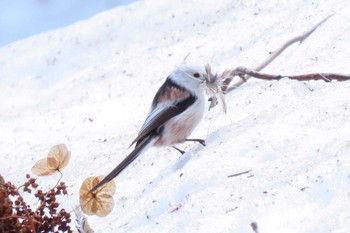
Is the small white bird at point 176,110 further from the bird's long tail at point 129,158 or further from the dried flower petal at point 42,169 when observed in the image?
the dried flower petal at point 42,169

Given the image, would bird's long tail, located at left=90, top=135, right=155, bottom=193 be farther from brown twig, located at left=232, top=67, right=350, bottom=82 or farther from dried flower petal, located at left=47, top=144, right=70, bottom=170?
brown twig, located at left=232, top=67, right=350, bottom=82

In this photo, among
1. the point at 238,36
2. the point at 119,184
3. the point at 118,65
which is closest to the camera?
the point at 119,184

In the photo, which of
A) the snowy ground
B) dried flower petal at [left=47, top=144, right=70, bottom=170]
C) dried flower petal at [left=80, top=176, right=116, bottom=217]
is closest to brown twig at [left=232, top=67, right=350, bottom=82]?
the snowy ground

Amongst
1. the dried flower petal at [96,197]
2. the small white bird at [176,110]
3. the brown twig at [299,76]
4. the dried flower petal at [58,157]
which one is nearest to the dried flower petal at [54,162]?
the dried flower petal at [58,157]

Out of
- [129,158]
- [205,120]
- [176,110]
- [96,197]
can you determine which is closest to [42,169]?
[96,197]

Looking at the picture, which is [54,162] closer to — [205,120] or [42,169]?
[42,169]

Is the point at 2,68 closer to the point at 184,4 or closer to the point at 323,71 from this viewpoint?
the point at 184,4

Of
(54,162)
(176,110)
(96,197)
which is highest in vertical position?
(54,162)

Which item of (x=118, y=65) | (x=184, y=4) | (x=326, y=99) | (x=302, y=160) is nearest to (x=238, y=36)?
(x=118, y=65)
